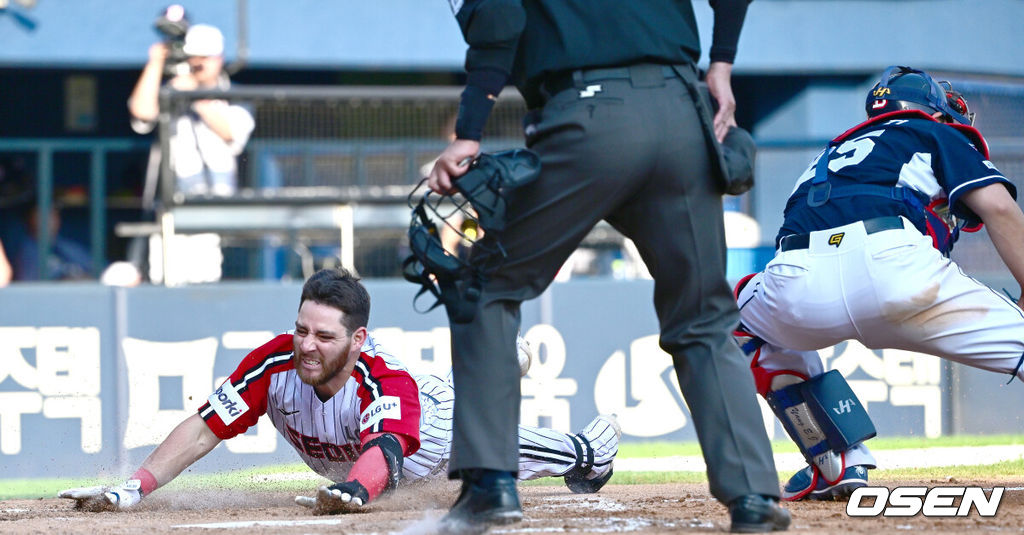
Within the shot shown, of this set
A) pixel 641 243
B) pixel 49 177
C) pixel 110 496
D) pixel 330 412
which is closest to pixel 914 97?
pixel 641 243

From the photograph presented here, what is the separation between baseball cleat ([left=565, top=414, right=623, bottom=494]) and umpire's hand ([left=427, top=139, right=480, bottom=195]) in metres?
2.22

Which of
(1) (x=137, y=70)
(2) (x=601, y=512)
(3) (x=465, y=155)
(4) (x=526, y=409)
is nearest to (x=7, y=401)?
(4) (x=526, y=409)

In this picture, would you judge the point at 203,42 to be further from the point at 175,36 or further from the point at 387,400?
the point at 387,400

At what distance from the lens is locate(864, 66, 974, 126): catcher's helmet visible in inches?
189

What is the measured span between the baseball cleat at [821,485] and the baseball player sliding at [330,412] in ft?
3.45

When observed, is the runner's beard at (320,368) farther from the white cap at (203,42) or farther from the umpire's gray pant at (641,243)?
the white cap at (203,42)

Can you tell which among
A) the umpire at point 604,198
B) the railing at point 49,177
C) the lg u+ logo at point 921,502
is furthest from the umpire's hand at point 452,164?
the railing at point 49,177

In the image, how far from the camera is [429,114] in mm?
10945

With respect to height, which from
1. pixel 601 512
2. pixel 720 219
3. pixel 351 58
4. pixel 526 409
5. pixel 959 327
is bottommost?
pixel 526 409

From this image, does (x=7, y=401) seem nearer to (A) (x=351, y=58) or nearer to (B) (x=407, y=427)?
(B) (x=407, y=427)

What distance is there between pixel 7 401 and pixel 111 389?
679 mm

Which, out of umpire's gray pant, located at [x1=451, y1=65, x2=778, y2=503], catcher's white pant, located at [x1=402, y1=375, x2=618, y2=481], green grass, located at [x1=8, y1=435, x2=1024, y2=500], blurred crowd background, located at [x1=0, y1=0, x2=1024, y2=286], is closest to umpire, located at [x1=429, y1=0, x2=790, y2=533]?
umpire's gray pant, located at [x1=451, y1=65, x2=778, y2=503]

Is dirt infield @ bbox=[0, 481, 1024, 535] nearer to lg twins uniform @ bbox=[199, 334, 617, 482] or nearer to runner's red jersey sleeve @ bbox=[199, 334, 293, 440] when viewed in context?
lg twins uniform @ bbox=[199, 334, 617, 482]

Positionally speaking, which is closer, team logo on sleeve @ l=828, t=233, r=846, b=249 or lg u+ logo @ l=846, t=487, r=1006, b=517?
lg u+ logo @ l=846, t=487, r=1006, b=517
